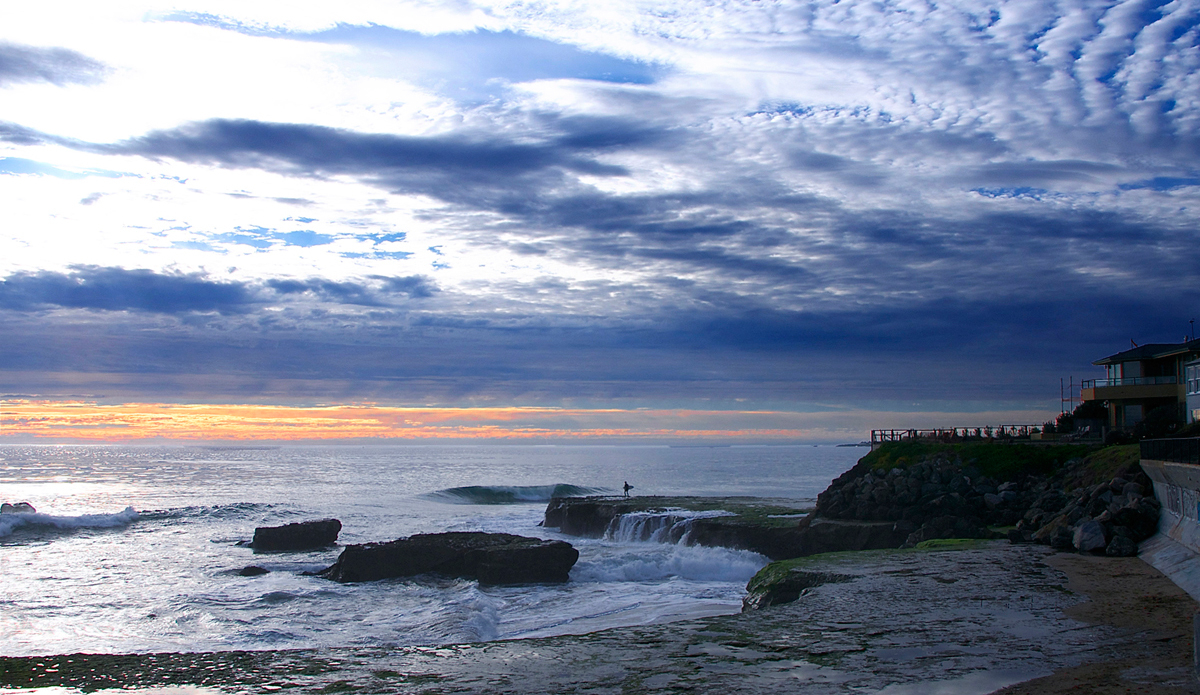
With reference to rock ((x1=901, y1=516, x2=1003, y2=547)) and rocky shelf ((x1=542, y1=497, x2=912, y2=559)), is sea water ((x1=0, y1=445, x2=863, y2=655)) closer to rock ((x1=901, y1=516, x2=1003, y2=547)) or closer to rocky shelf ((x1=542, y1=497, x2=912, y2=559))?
rocky shelf ((x1=542, y1=497, x2=912, y2=559))

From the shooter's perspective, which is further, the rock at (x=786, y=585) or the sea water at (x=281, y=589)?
the sea water at (x=281, y=589)

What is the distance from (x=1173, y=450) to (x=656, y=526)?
2307 cm

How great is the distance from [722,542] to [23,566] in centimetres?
3015

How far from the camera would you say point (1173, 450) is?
1978cm

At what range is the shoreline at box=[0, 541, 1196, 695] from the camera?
948cm

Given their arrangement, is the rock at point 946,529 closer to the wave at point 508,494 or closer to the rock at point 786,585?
the rock at point 786,585

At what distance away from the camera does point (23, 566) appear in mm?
32812

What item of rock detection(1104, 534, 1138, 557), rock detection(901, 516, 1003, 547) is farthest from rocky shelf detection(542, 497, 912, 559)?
rock detection(1104, 534, 1138, 557)

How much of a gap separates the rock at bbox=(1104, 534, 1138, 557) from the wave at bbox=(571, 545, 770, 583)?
1248 cm

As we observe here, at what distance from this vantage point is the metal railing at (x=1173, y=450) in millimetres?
17625

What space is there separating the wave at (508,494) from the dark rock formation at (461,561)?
47.5m

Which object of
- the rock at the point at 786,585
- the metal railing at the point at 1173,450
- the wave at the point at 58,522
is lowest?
the wave at the point at 58,522

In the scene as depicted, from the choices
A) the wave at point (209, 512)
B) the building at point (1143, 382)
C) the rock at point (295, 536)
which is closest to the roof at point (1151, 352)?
the building at point (1143, 382)

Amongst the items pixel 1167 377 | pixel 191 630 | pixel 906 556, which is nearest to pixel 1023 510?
pixel 906 556
